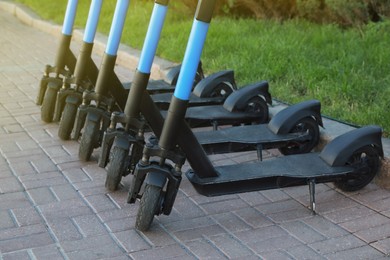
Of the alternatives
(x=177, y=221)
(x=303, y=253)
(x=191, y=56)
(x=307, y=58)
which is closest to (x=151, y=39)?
(x=191, y=56)

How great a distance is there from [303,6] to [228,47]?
1273mm

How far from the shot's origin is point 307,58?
655 centimetres

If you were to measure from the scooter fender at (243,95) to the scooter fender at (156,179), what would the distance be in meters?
1.56

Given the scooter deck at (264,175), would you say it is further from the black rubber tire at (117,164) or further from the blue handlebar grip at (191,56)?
the blue handlebar grip at (191,56)

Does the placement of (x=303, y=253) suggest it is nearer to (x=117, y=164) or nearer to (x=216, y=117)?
(x=117, y=164)

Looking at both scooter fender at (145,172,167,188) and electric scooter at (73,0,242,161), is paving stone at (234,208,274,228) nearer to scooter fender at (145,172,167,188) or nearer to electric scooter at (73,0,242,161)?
scooter fender at (145,172,167,188)

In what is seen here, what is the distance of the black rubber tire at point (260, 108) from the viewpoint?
5.15m

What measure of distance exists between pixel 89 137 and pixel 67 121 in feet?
1.75

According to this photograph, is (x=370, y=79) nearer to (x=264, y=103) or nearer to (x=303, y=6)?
(x=264, y=103)

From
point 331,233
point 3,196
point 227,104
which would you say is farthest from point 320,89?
point 3,196

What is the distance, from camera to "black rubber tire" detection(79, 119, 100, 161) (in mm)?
4617

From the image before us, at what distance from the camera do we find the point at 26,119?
5.80m

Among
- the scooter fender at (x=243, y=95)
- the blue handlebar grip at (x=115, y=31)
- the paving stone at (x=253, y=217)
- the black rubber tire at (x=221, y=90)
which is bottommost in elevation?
the paving stone at (x=253, y=217)

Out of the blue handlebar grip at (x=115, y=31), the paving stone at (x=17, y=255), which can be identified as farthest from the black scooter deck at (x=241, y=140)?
the paving stone at (x=17, y=255)
